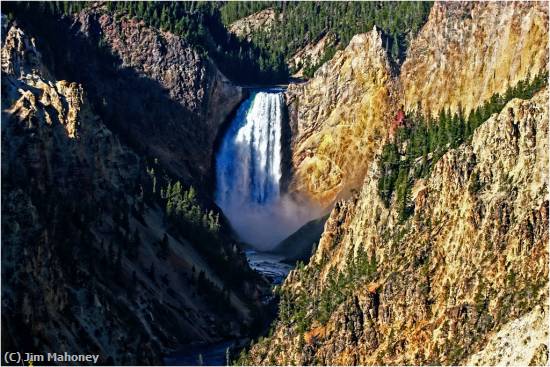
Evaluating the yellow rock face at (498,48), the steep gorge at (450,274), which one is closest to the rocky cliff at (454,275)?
the steep gorge at (450,274)

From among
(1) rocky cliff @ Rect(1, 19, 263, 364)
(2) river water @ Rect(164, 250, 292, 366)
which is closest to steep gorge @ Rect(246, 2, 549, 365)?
(2) river water @ Rect(164, 250, 292, 366)

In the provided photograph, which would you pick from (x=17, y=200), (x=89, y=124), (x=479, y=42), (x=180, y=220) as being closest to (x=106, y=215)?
(x=89, y=124)

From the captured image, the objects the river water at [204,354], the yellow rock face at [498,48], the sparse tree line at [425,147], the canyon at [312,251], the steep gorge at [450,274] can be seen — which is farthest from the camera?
the yellow rock face at [498,48]

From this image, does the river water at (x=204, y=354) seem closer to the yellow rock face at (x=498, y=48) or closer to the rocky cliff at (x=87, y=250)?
the rocky cliff at (x=87, y=250)

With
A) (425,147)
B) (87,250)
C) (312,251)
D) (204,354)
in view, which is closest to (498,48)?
(425,147)

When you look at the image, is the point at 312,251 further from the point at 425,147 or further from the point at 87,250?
the point at 87,250

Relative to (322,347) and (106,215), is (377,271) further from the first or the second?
(106,215)

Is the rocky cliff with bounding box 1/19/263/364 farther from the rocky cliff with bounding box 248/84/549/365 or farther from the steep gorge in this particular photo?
the rocky cliff with bounding box 248/84/549/365
